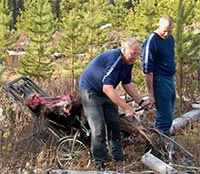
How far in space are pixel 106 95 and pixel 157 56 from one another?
1069 millimetres

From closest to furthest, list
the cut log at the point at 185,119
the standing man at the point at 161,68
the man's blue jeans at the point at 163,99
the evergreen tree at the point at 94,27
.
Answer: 1. the standing man at the point at 161,68
2. the man's blue jeans at the point at 163,99
3. the cut log at the point at 185,119
4. the evergreen tree at the point at 94,27

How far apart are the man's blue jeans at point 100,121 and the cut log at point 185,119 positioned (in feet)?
6.87

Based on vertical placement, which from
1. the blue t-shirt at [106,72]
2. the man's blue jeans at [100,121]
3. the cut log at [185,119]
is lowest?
the cut log at [185,119]

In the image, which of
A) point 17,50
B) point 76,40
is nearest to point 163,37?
point 76,40

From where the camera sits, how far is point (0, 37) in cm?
1889

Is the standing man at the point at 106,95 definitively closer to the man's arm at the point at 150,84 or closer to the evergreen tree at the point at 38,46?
the man's arm at the point at 150,84

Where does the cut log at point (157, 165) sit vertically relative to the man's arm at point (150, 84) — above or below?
below

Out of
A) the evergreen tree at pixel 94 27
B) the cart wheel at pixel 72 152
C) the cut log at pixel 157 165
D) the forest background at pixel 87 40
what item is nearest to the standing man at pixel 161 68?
the cut log at pixel 157 165

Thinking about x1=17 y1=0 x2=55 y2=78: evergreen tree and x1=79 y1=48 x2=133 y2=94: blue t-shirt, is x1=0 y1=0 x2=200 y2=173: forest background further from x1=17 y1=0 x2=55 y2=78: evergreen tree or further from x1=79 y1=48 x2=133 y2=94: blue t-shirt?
x1=79 y1=48 x2=133 y2=94: blue t-shirt

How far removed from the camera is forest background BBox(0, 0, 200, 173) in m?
9.32

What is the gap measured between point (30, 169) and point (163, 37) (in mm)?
2470

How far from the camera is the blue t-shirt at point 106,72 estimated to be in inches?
202

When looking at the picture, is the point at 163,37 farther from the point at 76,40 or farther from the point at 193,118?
the point at 76,40

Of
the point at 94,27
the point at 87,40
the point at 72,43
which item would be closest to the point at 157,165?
the point at 87,40
